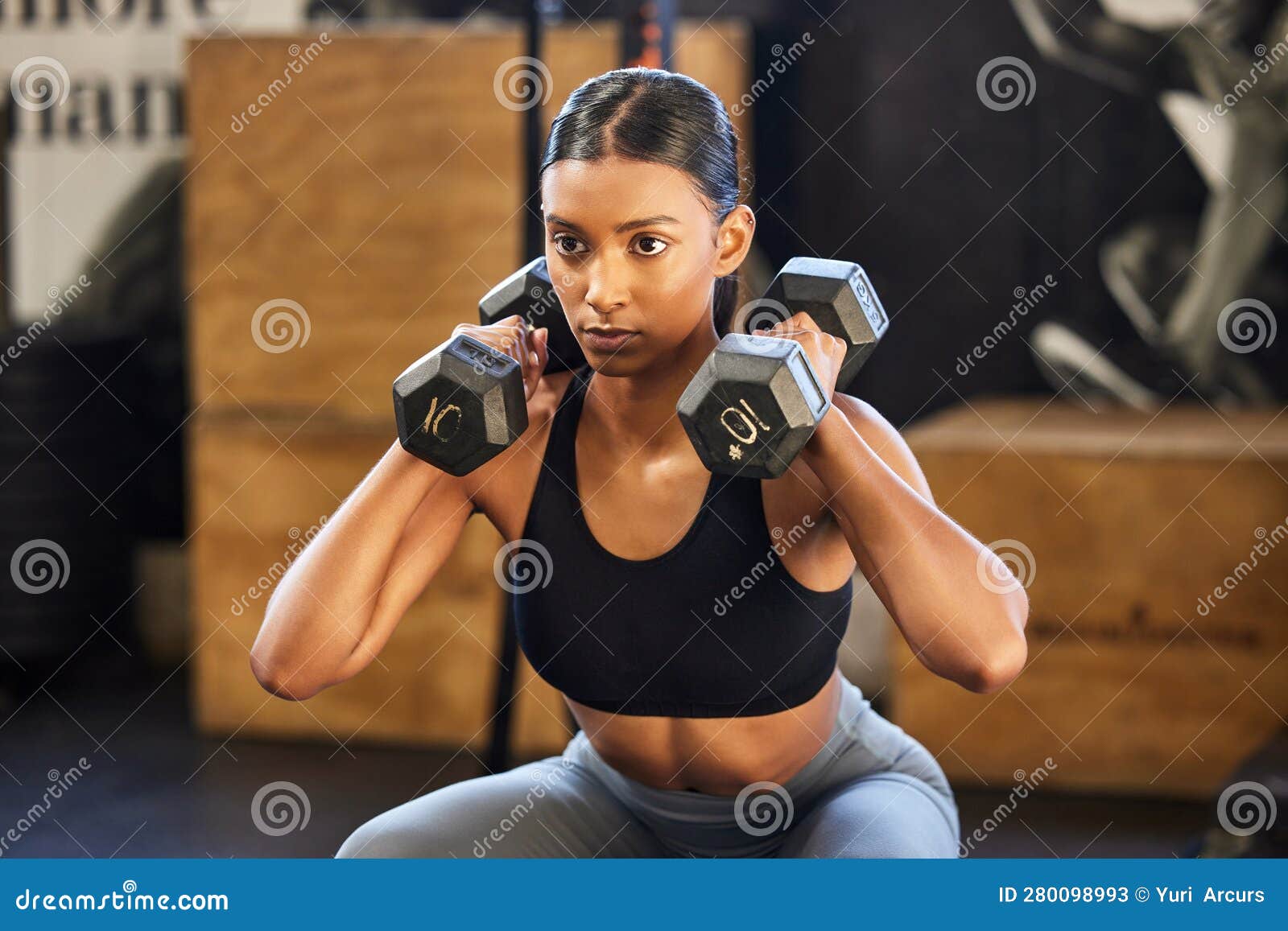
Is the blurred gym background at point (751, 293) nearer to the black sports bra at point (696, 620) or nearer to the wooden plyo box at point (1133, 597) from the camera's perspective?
the wooden plyo box at point (1133, 597)

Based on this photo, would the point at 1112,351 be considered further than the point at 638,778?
Yes

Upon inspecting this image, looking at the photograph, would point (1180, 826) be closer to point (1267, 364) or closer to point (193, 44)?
point (1267, 364)

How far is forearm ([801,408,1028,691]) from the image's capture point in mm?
1272

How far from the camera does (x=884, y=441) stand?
4.51ft

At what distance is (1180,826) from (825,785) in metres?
1.68

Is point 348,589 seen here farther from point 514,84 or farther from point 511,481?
point 514,84

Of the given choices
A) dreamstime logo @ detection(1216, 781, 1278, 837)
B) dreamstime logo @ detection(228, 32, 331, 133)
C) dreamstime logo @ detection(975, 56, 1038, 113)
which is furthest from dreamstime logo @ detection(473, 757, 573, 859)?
dreamstime logo @ detection(975, 56, 1038, 113)

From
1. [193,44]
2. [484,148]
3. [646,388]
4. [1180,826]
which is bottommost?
[1180,826]

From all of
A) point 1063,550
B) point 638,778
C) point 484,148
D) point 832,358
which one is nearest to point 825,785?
point 638,778

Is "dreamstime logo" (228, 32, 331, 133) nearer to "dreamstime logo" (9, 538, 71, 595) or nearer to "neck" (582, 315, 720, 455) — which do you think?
"dreamstime logo" (9, 538, 71, 595)

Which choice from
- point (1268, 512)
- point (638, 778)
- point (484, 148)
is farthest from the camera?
point (484, 148)

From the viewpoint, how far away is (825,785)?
1436mm

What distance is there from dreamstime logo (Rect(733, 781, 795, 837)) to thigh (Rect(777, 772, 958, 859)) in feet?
0.07

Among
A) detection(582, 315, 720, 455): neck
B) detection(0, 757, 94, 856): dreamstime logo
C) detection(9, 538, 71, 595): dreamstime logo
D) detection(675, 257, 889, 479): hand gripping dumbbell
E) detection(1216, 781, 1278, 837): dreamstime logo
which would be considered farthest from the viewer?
detection(9, 538, 71, 595): dreamstime logo
